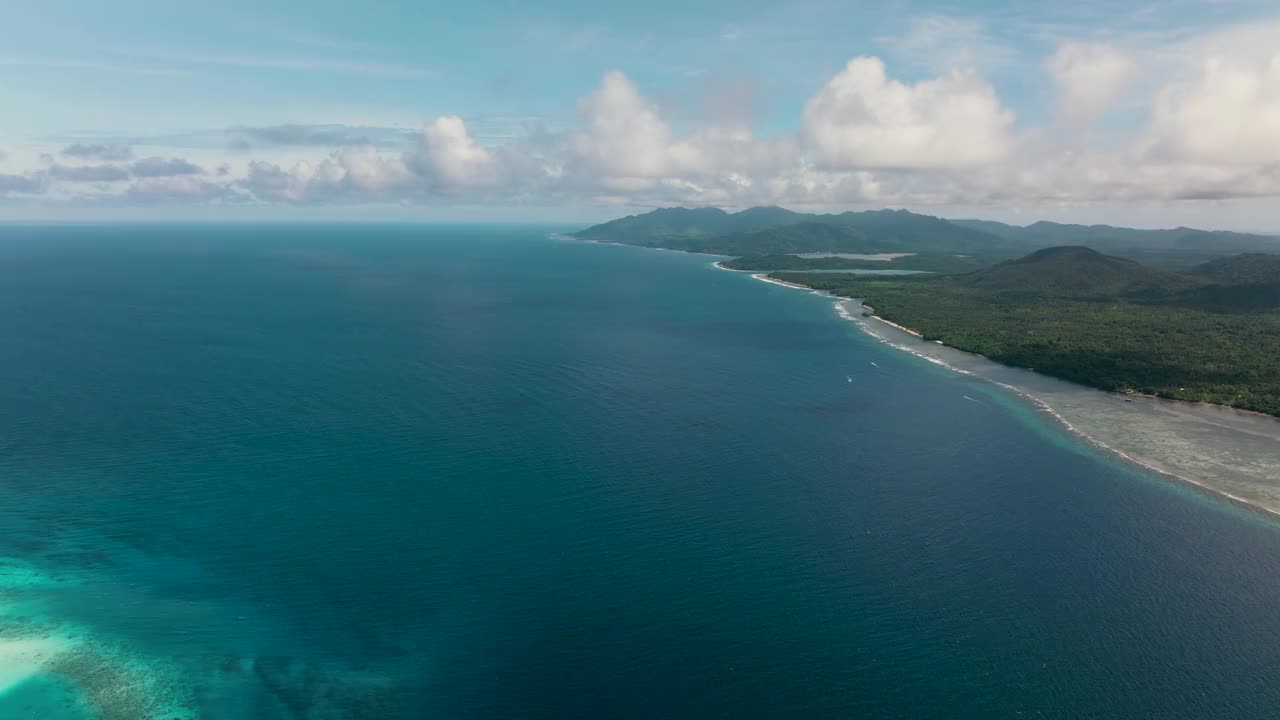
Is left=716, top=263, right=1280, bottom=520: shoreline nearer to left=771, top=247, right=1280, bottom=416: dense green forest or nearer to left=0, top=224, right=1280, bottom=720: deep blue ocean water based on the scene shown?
left=771, top=247, right=1280, bottom=416: dense green forest

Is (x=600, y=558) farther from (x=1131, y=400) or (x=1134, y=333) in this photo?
(x=1134, y=333)

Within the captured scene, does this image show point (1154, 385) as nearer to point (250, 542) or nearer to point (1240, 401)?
point (1240, 401)

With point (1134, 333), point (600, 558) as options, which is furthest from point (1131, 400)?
point (600, 558)

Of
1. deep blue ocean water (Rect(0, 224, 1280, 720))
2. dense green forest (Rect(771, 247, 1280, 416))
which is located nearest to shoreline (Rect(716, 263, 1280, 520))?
dense green forest (Rect(771, 247, 1280, 416))

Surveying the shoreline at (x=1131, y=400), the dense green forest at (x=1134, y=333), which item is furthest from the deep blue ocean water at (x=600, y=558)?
the dense green forest at (x=1134, y=333)

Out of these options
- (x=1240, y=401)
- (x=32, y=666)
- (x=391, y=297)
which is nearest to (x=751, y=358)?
(x=1240, y=401)

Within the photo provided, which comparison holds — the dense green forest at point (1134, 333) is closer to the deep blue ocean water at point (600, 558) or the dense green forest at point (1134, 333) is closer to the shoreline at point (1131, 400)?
the shoreline at point (1131, 400)
